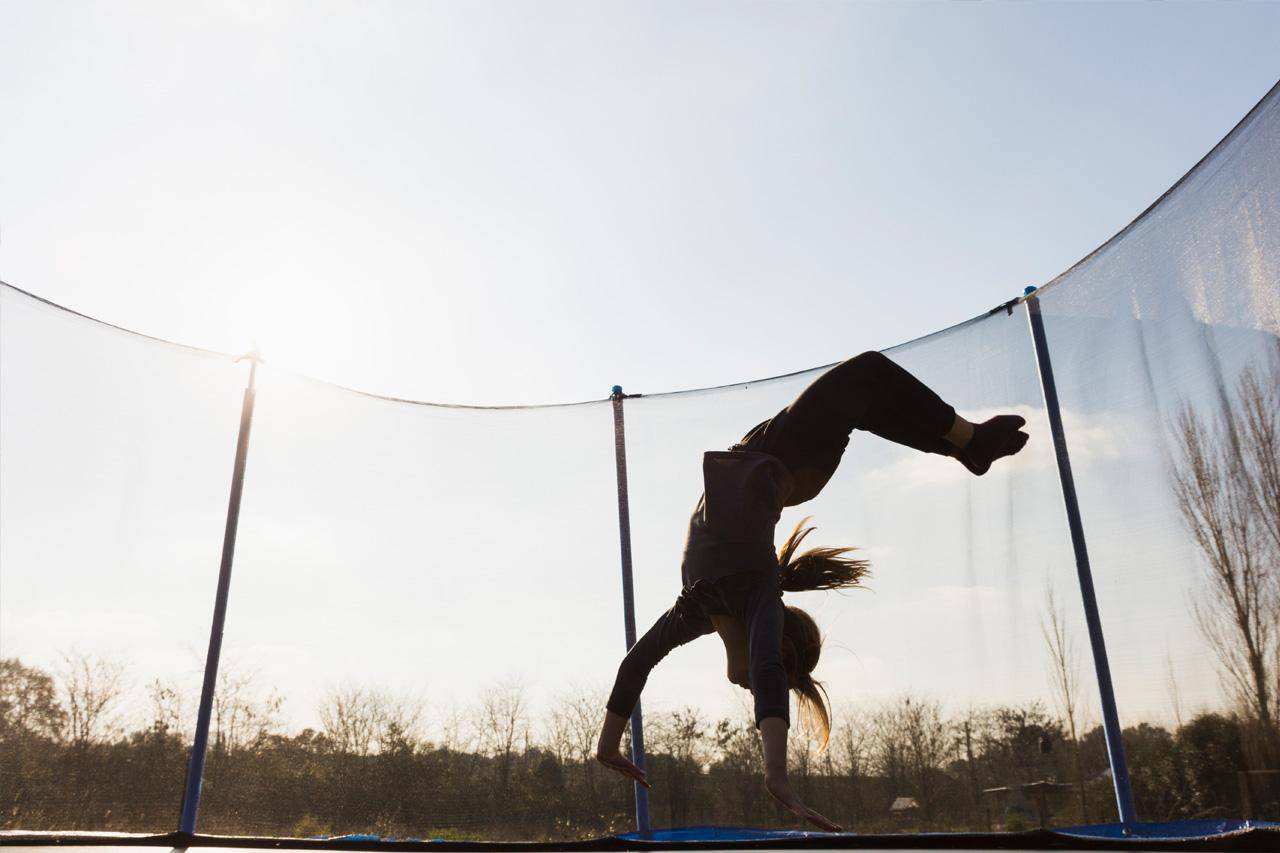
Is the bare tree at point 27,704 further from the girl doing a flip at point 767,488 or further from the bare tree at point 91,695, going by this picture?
the girl doing a flip at point 767,488

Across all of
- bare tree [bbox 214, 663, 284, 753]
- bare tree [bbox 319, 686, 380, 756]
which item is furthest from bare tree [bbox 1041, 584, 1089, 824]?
bare tree [bbox 214, 663, 284, 753]

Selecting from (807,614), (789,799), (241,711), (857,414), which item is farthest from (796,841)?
(241,711)

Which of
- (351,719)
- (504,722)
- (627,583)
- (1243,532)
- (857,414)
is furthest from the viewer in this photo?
(627,583)

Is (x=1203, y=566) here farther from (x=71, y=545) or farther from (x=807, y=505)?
(x=71, y=545)

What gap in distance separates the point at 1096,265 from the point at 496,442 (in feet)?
6.65

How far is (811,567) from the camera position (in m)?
2.49

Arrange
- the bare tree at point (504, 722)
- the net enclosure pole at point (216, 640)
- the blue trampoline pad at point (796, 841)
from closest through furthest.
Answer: the blue trampoline pad at point (796, 841) < the net enclosure pole at point (216, 640) < the bare tree at point (504, 722)

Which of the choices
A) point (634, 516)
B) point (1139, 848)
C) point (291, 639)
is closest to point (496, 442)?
point (634, 516)

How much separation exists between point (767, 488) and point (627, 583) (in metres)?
1.17

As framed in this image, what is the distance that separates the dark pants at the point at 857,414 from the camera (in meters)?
1.93

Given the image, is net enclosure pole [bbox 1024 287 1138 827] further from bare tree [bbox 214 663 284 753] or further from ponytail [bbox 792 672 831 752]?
bare tree [bbox 214 663 284 753]

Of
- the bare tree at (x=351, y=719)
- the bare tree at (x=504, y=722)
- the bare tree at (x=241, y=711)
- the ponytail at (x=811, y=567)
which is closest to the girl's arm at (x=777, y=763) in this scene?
the ponytail at (x=811, y=567)

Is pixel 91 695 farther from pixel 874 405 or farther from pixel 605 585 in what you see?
pixel 874 405

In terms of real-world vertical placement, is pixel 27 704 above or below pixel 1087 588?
below
